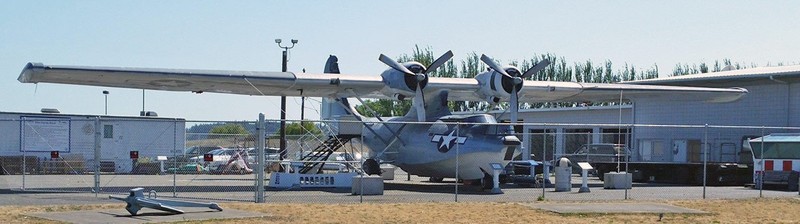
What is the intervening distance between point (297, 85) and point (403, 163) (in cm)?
386

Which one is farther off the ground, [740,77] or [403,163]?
[740,77]

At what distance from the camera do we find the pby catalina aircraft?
2506 centimetres

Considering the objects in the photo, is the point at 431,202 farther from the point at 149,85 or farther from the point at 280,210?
the point at 149,85

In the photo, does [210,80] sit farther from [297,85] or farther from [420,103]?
[420,103]

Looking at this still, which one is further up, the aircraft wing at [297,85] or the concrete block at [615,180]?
the aircraft wing at [297,85]

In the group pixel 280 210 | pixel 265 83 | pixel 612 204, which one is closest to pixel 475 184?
pixel 265 83

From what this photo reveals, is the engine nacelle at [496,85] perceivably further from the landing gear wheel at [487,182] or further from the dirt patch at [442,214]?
the dirt patch at [442,214]

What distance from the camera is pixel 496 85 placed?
95.2 feet

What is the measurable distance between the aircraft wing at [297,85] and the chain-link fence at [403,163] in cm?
110

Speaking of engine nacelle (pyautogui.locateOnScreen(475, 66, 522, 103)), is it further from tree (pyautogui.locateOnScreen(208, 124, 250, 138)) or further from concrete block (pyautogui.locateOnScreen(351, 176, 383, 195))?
tree (pyautogui.locateOnScreen(208, 124, 250, 138))

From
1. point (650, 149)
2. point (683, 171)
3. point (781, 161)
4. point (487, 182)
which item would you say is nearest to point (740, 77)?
point (650, 149)

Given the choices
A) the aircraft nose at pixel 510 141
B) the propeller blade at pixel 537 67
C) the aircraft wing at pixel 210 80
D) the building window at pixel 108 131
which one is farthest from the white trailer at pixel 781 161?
the building window at pixel 108 131

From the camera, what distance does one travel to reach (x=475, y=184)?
92.4ft

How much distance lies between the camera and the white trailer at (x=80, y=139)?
124 ft
